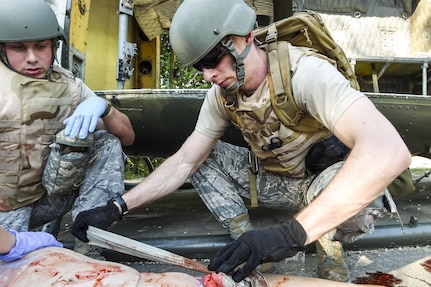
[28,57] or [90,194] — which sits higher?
[28,57]

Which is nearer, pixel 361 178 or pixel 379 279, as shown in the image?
pixel 361 178

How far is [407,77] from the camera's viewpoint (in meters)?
6.17

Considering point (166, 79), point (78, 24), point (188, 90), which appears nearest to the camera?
point (188, 90)

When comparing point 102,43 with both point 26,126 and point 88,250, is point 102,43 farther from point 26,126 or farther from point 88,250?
point 88,250

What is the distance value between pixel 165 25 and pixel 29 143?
2.51 m

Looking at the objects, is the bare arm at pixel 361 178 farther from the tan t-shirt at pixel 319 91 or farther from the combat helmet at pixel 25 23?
the combat helmet at pixel 25 23

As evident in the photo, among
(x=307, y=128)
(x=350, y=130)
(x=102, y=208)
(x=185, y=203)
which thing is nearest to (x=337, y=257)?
(x=307, y=128)

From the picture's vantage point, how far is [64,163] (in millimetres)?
2406

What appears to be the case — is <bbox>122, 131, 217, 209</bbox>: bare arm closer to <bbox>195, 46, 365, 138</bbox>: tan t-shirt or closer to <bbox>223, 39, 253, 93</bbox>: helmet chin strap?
<bbox>195, 46, 365, 138</bbox>: tan t-shirt

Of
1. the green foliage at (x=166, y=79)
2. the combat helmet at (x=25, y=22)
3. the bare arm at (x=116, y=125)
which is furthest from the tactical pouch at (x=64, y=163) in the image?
the green foliage at (x=166, y=79)

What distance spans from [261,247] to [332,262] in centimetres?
85

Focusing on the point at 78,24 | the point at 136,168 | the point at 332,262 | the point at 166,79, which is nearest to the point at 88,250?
the point at 332,262

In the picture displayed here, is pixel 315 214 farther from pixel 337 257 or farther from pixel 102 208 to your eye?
pixel 102 208

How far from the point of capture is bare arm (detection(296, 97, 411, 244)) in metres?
1.67
